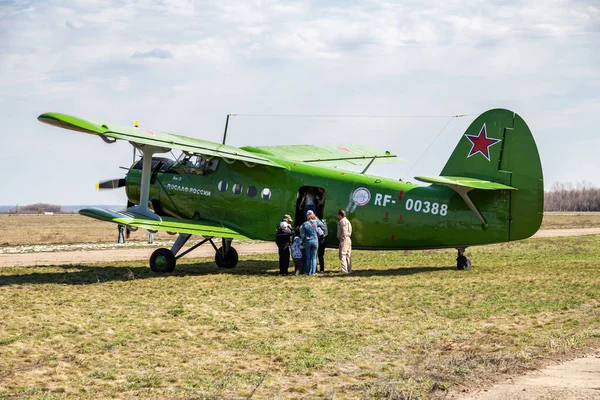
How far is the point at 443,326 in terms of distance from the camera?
33.2 ft

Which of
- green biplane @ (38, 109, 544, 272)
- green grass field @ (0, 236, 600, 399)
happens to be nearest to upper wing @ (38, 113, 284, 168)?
green biplane @ (38, 109, 544, 272)

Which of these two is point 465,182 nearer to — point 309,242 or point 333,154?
point 309,242

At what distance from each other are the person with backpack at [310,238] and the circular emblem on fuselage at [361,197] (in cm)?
105

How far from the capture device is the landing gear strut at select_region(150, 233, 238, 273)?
703 inches

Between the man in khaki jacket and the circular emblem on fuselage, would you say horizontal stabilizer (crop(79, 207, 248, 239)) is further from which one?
the circular emblem on fuselage

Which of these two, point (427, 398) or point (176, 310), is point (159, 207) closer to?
point (176, 310)

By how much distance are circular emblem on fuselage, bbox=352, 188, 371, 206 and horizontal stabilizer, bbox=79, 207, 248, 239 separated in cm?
300

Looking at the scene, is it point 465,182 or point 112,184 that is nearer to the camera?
point 465,182

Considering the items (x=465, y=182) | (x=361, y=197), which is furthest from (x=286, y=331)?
(x=361, y=197)

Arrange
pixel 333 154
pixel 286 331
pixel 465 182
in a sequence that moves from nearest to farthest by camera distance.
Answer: pixel 286 331, pixel 465 182, pixel 333 154

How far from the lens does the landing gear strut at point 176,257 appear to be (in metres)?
17.8

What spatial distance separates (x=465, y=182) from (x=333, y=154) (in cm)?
721

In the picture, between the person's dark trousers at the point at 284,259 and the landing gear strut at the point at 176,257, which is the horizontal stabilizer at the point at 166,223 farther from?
the person's dark trousers at the point at 284,259

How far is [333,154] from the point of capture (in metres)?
22.7
